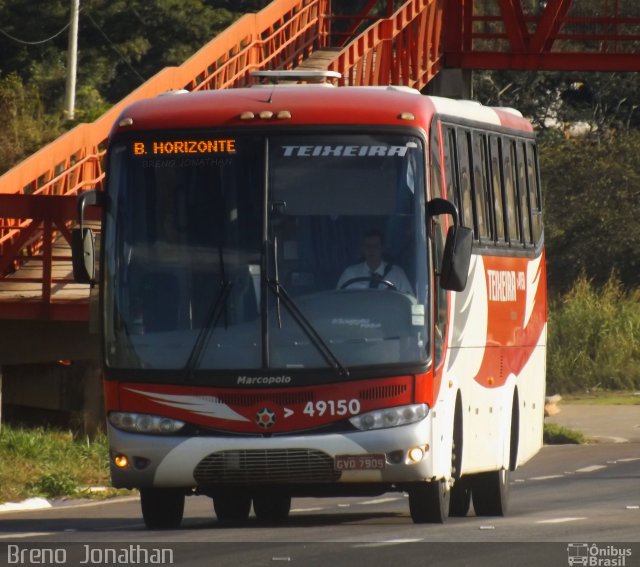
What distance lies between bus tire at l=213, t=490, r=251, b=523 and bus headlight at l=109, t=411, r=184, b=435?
8.85 ft

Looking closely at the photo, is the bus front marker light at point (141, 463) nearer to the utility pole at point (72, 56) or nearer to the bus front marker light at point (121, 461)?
the bus front marker light at point (121, 461)

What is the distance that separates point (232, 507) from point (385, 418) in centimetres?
343

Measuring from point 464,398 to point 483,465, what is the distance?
0.94 metres

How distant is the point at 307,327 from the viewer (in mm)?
12758

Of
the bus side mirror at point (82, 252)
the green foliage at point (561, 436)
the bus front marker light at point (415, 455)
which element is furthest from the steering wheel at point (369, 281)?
the green foliage at point (561, 436)

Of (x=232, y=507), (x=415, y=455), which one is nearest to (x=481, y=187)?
(x=232, y=507)


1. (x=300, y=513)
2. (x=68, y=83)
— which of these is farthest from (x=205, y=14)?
(x=300, y=513)

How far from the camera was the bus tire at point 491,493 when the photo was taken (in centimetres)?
1590

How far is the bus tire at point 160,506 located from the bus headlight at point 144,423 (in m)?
0.99

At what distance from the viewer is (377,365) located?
41.5 ft

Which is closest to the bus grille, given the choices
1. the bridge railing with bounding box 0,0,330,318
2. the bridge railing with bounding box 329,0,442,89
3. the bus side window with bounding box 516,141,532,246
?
the bus side window with bounding box 516,141,532,246

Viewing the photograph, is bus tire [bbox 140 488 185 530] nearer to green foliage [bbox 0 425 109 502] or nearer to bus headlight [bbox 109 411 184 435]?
bus headlight [bbox 109 411 184 435]

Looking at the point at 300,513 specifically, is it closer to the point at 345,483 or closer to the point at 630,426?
the point at 345,483

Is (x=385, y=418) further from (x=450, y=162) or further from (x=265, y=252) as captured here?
(x=450, y=162)
